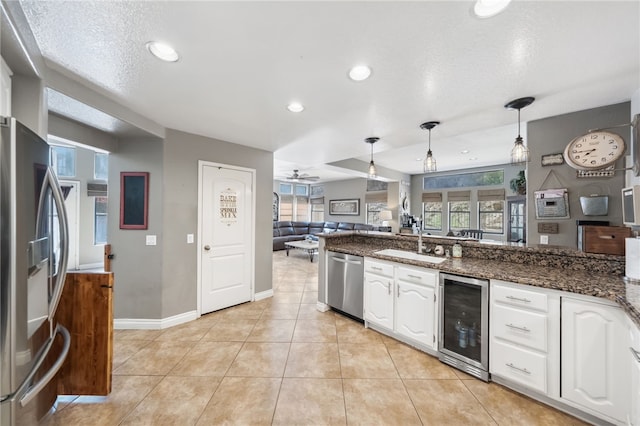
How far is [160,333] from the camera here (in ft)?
9.33

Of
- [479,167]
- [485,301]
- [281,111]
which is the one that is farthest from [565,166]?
[479,167]

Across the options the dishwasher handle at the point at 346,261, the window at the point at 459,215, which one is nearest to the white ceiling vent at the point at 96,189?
the dishwasher handle at the point at 346,261

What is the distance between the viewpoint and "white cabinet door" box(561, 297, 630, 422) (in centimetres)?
149

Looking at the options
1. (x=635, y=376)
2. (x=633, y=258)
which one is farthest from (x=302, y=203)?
(x=635, y=376)

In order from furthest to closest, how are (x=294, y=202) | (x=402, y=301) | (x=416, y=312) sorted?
(x=294, y=202)
(x=402, y=301)
(x=416, y=312)

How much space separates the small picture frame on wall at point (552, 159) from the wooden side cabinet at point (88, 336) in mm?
4447

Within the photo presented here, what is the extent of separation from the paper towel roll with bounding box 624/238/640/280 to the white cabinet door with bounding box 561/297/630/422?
0.48m

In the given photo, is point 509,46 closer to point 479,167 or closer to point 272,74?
point 272,74

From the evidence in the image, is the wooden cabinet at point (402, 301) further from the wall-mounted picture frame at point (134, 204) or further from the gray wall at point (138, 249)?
the wall-mounted picture frame at point (134, 204)

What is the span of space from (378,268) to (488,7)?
2.35 meters

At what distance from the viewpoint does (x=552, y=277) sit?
6.09 feet

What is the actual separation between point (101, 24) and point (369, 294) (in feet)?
10.4

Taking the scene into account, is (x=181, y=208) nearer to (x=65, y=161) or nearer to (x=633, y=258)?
(x=633, y=258)

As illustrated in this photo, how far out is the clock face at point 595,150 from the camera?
195cm
